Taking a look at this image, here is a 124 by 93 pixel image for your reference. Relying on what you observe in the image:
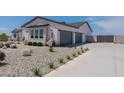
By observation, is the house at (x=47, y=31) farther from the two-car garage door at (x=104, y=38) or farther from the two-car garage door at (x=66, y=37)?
the two-car garage door at (x=104, y=38)

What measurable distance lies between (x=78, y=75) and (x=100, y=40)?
32.0 metres

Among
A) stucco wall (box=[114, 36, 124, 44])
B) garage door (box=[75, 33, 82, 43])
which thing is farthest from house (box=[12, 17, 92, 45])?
stucco wall (box=[114, 36, 124, 44])

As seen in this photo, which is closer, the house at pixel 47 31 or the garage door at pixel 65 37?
the house at pixel 47 31

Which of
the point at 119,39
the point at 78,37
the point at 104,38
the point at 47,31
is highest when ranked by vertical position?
the point at 47,31

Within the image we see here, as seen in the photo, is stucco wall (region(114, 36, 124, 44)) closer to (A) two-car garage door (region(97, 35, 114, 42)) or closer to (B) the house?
(A) two-car garage door (region(97, 35, 114, 42))

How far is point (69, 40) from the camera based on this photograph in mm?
25547

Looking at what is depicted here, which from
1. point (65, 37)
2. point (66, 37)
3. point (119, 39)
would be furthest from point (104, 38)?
point (65, 37)

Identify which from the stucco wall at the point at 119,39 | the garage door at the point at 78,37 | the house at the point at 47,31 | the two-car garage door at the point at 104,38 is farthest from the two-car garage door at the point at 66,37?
the stucco wall at the point at 119,39

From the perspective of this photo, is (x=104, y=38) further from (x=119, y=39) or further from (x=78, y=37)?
(x=78, y=37)

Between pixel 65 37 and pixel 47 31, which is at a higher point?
pixel 47 31

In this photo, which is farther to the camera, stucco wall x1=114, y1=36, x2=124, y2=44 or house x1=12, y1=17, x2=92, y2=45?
stucco wall x1=114, y1=36, x2=124, y2=44
